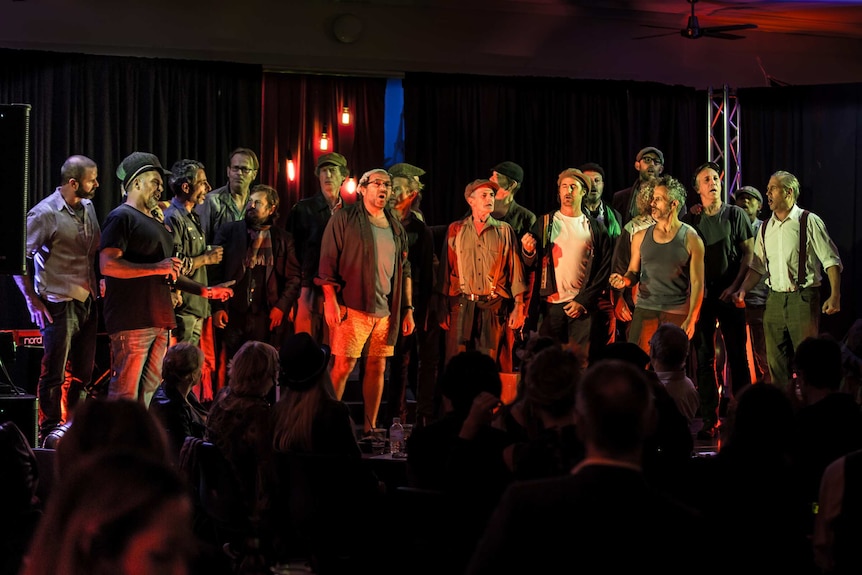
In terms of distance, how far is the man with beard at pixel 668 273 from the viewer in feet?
24.2

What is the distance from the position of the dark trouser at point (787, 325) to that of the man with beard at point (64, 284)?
5.03 metres

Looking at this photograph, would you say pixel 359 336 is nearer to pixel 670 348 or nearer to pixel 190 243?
pixel 190 243

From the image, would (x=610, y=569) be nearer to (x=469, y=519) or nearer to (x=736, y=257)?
(x=469, y=519)

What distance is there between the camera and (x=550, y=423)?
137 inches

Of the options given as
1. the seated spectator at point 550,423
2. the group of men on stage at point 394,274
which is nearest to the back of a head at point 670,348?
the seated spectator at point 550,423

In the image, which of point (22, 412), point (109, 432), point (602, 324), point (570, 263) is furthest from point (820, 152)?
point (109, 432)

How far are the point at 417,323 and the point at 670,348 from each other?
304 cm

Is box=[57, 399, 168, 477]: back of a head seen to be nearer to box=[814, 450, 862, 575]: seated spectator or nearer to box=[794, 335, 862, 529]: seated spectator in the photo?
box=[814, 450, 862, 575]: seated spectator

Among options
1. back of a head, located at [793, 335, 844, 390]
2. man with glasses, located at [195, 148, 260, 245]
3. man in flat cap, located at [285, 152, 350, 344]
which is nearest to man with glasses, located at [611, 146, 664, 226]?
man in flat cap, located at [285, 152, 350, 344]

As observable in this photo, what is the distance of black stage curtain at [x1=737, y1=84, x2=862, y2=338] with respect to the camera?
1155 centimetres

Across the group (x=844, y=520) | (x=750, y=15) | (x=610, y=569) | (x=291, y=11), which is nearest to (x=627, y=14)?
(x=750, y=15)

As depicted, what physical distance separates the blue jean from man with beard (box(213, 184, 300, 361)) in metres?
0.80

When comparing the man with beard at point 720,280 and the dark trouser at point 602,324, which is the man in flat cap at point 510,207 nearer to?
the dark trouser at point 602,324

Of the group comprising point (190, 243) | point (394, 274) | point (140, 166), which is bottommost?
point (394, 274)
